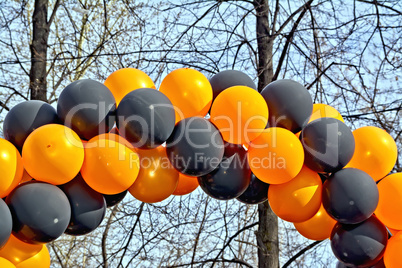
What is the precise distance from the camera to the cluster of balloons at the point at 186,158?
261 cm

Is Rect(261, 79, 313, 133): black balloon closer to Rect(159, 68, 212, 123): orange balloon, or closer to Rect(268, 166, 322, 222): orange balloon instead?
Rect(268, 166, 322, 222): orange balloon

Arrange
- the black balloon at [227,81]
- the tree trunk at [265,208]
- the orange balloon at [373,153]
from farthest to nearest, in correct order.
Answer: the tree trunk at [265,208] < the black balloon at [227,81] < the orange balloon at [373,153]

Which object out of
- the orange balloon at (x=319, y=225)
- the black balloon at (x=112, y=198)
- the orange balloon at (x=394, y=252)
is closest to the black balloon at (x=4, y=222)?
the black balloon at (x=112, y=198)

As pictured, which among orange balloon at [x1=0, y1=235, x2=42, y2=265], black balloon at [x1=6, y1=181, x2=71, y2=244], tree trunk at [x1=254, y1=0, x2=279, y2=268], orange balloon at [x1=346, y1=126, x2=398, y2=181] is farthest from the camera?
tree trunk at [x1=254, y1=0, x2=279, y2=268]

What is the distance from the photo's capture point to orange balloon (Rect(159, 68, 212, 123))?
2939 mm

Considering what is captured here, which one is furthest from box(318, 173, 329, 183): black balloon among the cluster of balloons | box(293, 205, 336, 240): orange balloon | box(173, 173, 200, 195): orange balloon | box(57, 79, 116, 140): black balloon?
box(57, 79, 116, 140): black balloon

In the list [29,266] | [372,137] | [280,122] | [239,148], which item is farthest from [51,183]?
[372,137]

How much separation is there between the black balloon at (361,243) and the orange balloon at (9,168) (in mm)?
1948

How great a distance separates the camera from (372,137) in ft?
10.1

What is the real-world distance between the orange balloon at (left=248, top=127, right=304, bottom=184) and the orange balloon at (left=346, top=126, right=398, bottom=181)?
46 cm

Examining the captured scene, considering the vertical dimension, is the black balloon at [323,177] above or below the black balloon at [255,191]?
above

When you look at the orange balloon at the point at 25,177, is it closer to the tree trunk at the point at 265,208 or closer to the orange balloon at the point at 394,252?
the orange balloon at the point at 394,252

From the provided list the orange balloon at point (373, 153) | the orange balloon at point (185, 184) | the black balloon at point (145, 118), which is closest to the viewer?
the black balloon at point (145, 118)

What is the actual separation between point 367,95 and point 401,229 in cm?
287
